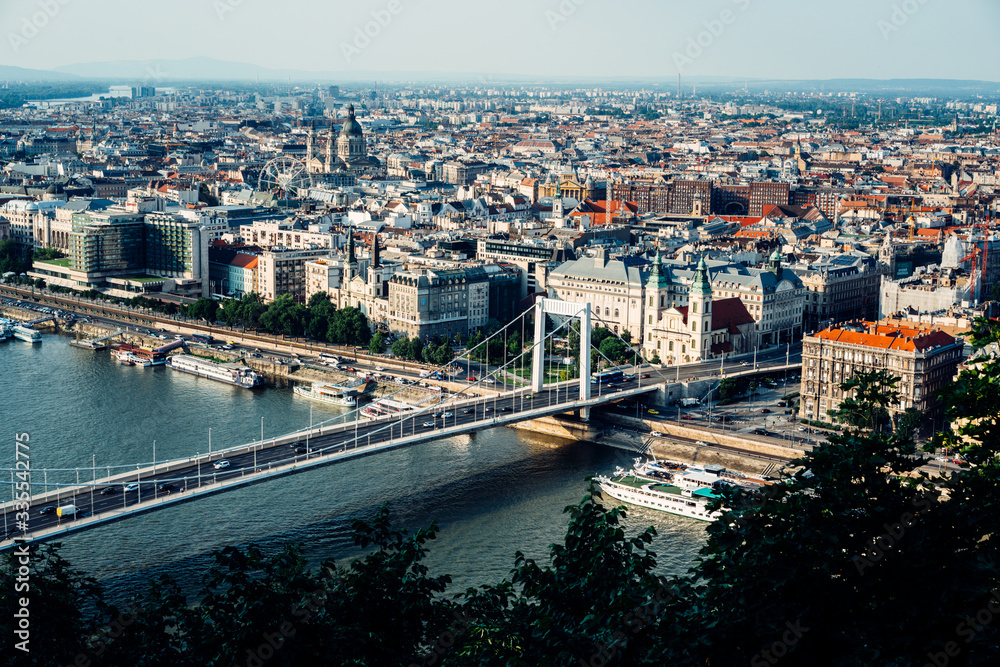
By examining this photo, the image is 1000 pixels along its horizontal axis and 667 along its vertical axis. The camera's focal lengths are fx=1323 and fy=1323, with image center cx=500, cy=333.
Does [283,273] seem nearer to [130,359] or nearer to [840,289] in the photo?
[130,359]

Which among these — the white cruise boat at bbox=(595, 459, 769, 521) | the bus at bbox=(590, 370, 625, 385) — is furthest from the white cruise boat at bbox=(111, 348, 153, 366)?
the white cruise boat at bbox=(595, 459, 769, 521)

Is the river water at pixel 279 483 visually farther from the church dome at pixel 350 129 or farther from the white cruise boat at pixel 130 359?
the church dome at pixel 350 129

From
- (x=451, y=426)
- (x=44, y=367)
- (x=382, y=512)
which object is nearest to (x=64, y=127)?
(x=44, y=367)

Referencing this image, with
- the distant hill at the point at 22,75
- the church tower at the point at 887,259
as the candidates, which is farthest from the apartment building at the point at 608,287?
the distant hill at the point at 22,75

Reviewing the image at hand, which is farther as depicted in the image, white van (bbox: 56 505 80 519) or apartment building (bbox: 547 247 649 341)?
apartment building (bbox: 547 247 649 341)

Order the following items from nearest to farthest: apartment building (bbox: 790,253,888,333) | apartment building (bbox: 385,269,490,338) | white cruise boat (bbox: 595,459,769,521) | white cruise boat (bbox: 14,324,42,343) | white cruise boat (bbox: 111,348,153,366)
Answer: white cruise boat (bbox: 595,459,769,521)
white cruise boat (bbox: 111,348,153,366)
apartment building (bbox: 385,269,490,338)
white cruise boat (bbox: 14,324,42,343)
apartment building (bbox: 790,253,888,333)

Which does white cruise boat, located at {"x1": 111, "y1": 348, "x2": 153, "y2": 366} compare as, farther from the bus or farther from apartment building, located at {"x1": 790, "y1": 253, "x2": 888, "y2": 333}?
apartment building, located at {"x1": 790, "y1": 253, "x2": 888, "y2": 333}

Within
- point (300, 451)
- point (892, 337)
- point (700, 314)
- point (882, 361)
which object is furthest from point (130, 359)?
point (892, 337)
